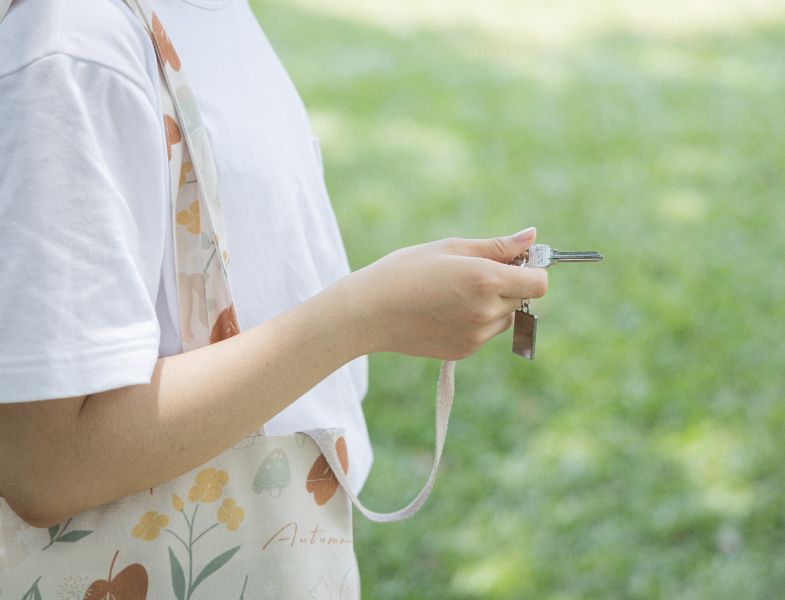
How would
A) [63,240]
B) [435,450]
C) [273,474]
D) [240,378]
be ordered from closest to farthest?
[63,240] < [240,378] < [273,474] < [435,450]

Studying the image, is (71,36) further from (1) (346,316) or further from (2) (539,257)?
(2) (539,257)

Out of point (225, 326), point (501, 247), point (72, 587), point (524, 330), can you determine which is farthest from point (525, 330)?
point (72, 587)

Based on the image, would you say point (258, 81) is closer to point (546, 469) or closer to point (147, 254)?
point (147, 254)

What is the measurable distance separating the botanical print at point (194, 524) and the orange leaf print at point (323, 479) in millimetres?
83

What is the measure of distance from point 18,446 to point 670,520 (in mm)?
1961

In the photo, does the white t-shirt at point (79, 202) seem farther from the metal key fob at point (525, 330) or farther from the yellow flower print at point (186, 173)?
the metal key fob at point (525, 330)

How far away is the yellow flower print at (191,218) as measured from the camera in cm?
94

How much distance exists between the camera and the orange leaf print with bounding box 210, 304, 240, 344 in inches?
38.3

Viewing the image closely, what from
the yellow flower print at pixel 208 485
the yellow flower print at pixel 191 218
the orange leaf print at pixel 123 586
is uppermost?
the yellow flower print at pixel 191 218

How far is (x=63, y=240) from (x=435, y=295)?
0.35 metres

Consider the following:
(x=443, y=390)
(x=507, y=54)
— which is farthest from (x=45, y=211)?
(x=507, y=54)

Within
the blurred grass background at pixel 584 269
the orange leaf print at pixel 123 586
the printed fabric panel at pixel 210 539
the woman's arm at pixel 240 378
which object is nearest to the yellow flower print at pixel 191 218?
the woman's arm at pixel 240 378

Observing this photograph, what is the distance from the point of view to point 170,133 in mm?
898

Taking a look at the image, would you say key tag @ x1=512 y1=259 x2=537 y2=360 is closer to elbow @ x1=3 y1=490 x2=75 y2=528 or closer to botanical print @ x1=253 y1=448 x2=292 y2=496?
botanical print @ x1=253 y1=448 x2=292 y2=496
